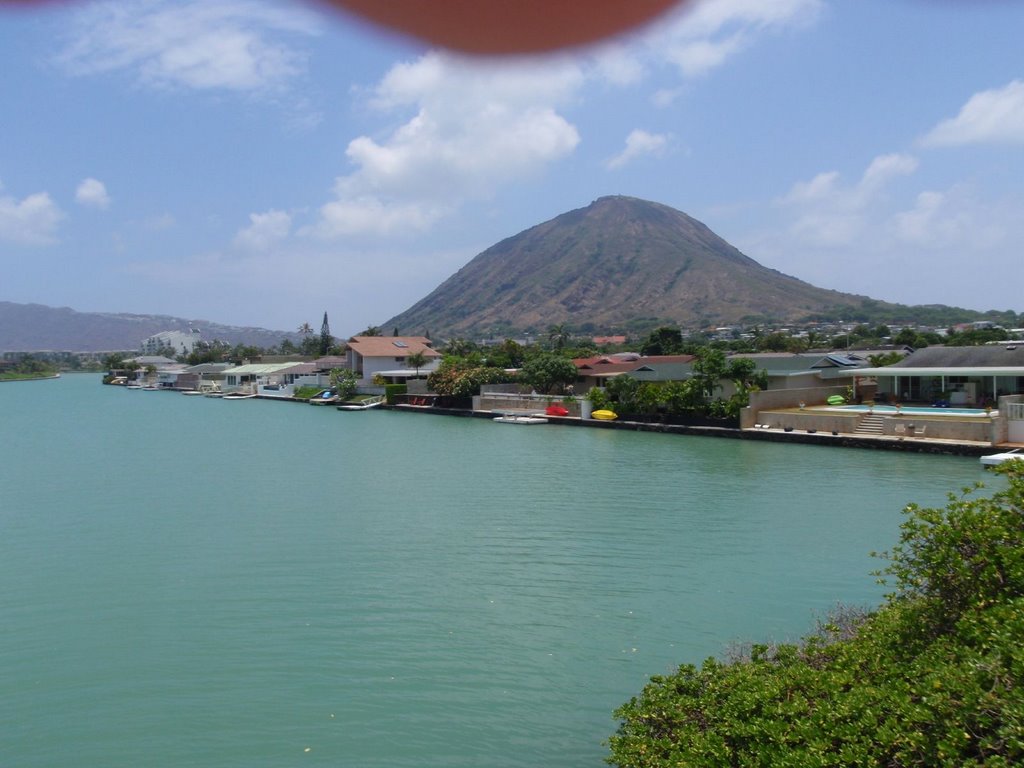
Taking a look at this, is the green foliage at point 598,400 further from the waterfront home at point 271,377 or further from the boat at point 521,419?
the waterfront home at point 271,377

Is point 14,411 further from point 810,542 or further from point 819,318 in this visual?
point 819,318

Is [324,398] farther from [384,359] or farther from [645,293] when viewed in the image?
[645,293]

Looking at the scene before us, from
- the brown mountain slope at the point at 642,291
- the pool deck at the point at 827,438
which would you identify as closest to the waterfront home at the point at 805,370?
the pool deck at the point at 827,438

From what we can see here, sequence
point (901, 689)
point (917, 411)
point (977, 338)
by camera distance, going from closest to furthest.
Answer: point (901, 689), point (917, 411), point (977, 338)

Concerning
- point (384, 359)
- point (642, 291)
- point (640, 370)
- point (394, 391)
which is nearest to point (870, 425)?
point (640, 370)

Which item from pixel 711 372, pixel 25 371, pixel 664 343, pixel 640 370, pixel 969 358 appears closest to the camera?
pixel 969 358

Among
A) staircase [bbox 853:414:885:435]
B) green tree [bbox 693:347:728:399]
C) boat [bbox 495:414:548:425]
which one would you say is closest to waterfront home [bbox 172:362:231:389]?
boat [bbox 495:414:548:425]

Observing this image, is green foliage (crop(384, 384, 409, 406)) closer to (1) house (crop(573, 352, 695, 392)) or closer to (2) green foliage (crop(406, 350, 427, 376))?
(2) green foliage (crop(406, 350, 427, 376))
